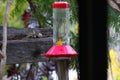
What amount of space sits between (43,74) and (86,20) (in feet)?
7.86

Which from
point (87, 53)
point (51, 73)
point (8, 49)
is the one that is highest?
point (87, 53)

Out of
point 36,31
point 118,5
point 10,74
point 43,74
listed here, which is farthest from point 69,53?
point 43,74

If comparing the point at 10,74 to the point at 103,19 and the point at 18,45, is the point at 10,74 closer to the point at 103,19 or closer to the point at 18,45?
the point at 18,45

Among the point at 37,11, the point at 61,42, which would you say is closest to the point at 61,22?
the point at 61,42

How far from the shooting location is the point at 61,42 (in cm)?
122

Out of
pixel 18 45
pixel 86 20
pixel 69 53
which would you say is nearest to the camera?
pixel 86 20

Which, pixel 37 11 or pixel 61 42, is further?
pixel 37 11

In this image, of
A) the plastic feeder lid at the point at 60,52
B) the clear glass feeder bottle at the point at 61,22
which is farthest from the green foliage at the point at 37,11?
the plastic feeder lid at the point at 60,52

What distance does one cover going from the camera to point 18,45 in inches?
52.1

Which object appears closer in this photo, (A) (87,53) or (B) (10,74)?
(A) (87,53)

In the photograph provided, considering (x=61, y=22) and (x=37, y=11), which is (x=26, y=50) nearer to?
(x=61, y=22)

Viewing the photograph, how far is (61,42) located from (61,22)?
18 centimetres

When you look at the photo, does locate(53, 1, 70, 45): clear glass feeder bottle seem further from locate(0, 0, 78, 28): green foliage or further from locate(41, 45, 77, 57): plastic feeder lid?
locate(0, 0, 78, 28): green foliage

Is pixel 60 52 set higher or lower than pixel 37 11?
lower
